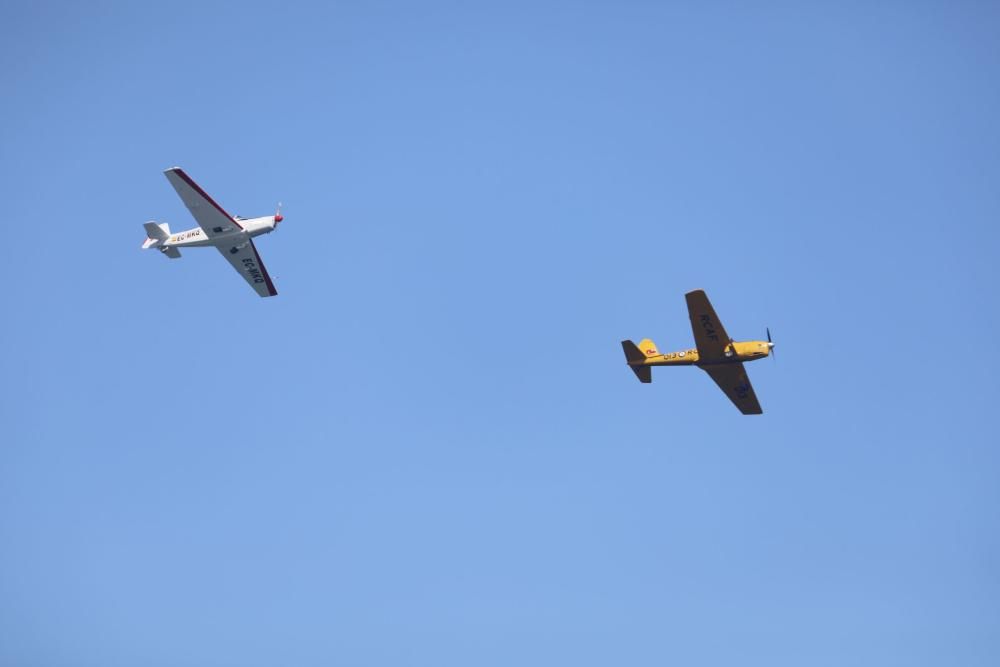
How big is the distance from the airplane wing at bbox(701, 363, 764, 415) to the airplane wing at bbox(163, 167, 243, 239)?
29630mm

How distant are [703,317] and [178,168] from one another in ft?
102

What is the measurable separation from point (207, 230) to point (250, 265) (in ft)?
13.4

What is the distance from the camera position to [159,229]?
2662 inches

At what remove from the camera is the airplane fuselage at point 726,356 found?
66.2 m

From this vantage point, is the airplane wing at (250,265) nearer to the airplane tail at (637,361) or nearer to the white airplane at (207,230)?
the white airplane at (207,230)

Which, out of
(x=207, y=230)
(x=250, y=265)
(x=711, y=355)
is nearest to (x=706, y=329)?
(x=711, y=355)

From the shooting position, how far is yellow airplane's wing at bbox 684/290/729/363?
212 feet

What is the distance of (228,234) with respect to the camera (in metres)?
67.1

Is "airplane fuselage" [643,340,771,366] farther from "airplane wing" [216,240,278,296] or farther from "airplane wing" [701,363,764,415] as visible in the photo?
"airplane wing" [216,240,278,296]

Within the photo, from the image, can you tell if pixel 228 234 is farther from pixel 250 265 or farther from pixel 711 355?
pixel 711 355

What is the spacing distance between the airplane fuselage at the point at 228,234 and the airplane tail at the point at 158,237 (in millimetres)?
224

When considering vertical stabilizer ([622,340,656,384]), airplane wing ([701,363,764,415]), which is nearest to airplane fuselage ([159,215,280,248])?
vertical stabilizer ([622,340,656,384])

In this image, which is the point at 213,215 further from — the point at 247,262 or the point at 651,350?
the point at 651,350

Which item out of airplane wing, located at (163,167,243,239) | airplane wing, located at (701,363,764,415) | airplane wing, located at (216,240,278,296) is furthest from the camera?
airplane wing, located at (701,363,764,415)
